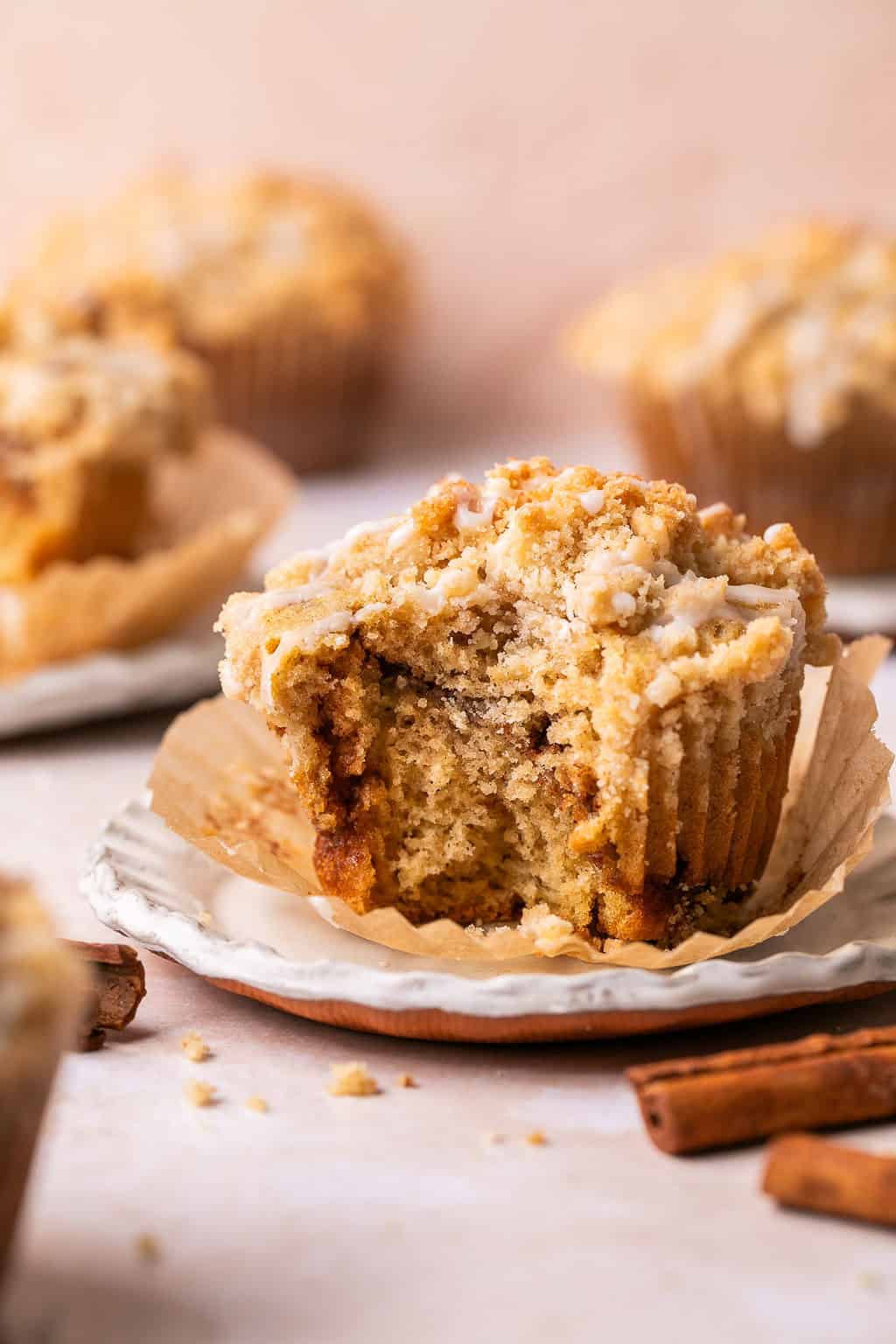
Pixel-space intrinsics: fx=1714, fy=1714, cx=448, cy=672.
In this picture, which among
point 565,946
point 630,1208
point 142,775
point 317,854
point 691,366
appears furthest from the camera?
point 691,366

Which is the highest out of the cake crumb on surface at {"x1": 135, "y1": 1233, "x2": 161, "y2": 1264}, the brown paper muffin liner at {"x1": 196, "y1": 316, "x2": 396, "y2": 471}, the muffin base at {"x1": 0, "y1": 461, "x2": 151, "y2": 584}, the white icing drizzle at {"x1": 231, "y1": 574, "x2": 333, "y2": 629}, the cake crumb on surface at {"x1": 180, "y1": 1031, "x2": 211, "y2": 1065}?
the white icing drizzle at {"x1": 231, "y1": 574, "x2": 333, "y2": 629}

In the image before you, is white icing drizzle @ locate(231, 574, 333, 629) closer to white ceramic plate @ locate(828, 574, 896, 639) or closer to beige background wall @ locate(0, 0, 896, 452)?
white ceramic plate @ locate(828, 574, 896, 639)

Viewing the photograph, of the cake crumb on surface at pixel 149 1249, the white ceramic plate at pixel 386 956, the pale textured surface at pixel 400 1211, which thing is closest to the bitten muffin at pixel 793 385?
the white ceramic plate at pixel 386 956

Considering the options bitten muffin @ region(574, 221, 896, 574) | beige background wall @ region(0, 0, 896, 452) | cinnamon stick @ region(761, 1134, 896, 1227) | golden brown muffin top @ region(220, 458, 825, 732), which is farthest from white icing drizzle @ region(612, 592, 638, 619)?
beige background wall @ region(0, 0, 896, 452)

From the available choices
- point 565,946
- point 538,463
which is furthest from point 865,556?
point 565,946

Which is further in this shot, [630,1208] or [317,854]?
[317,854]

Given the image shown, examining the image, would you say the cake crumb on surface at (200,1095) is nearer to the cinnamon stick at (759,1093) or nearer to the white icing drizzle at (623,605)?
the cinnamon stick at (759,1093)

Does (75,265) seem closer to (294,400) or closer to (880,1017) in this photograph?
(294,400)

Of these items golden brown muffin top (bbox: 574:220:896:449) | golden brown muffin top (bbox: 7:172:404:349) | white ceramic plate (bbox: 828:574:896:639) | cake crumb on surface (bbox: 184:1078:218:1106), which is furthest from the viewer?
golden brown muffin top (bbox: 7:172:404:349)
